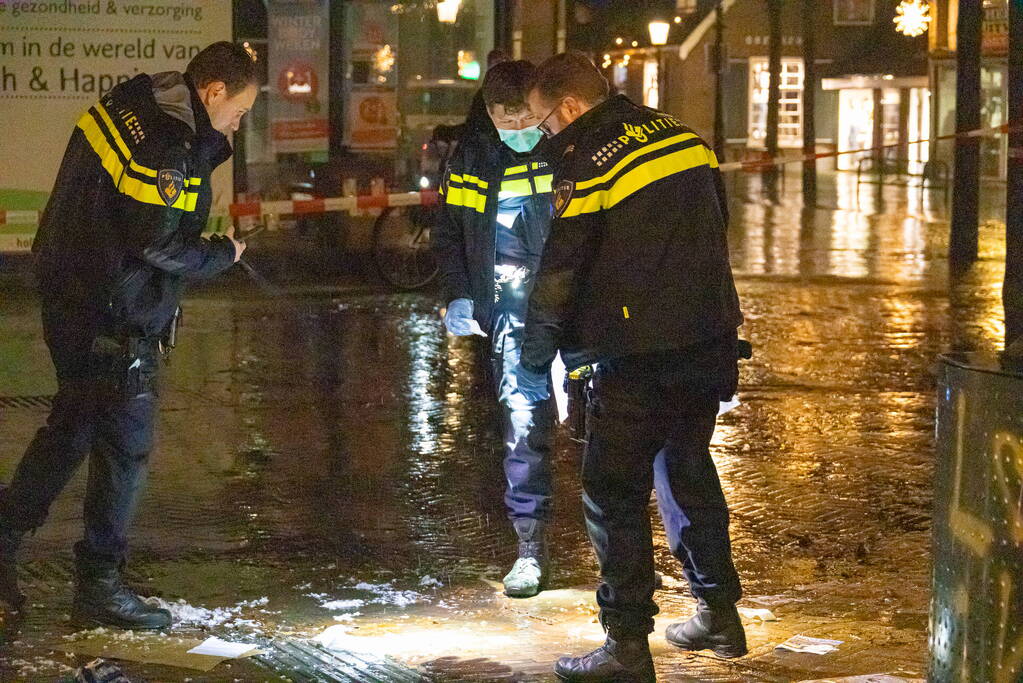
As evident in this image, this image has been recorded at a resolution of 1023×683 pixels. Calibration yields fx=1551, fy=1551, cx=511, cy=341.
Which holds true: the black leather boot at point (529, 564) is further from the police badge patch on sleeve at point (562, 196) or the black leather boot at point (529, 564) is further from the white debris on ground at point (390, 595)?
the police badge patch on sleeve at point (562, 196)

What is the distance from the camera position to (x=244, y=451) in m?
7.84

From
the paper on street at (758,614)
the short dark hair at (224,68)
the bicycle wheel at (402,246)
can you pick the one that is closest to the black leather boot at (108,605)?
the short dark hair at (224,68)

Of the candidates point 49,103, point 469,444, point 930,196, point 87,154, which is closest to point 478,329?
point 87,154

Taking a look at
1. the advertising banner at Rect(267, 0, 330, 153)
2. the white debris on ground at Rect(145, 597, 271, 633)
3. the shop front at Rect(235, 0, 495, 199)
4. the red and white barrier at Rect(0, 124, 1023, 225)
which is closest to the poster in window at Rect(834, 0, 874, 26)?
the red and white barrier at Rect(0, 124, 1023, 225)

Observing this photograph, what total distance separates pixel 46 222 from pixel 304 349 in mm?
6078

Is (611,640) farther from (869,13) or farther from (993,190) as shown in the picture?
(869,13)

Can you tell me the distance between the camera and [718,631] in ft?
15.6

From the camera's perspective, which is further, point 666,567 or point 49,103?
point 49,103

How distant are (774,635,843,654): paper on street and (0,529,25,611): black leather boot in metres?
2.45

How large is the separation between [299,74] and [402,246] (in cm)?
209

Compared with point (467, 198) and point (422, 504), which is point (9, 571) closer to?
point (467, 198)

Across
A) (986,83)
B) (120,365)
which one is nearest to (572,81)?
(120,365)

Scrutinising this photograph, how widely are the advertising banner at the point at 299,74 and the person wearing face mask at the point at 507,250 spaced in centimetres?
934

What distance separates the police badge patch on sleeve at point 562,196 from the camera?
175 inches
